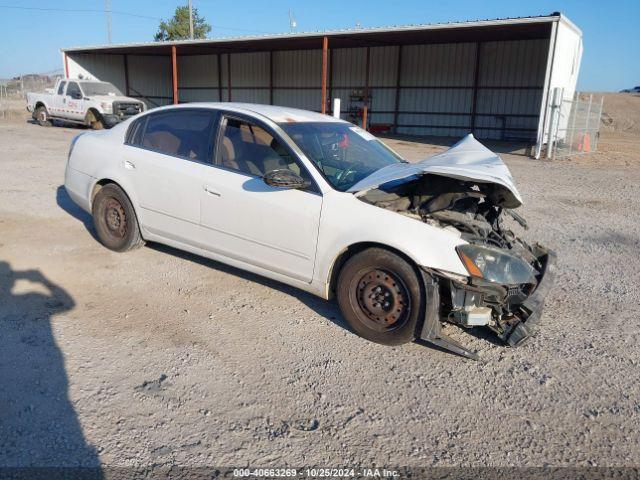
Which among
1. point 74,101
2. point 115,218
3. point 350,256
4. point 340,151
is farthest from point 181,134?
point 74,101

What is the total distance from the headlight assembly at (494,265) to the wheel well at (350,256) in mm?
369

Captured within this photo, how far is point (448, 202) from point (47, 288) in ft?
11.9

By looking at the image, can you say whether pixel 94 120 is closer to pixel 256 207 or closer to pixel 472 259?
pixel 256 207

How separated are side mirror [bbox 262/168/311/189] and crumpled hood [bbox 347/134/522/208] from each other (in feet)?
1.26

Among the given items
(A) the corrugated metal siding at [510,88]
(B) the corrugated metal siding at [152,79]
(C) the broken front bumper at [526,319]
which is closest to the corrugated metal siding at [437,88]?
(A) the corrugated metal siding at [510,88]

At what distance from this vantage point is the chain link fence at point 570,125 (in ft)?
52.4

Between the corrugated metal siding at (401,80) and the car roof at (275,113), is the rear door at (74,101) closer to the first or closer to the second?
the corrugated metal siding at (401,80)

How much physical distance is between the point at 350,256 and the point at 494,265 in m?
1.06

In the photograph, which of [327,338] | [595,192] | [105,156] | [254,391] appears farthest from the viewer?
[595,192]

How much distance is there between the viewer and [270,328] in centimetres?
420

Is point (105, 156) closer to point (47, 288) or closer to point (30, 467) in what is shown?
point (47, 288)

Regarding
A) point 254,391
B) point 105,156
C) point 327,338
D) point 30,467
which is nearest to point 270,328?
point 327,338

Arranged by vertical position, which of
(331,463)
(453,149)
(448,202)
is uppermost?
(453,149)

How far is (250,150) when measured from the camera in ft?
15.4
